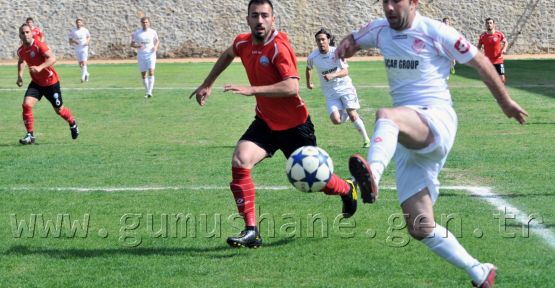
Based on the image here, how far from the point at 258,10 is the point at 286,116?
1.05 metres

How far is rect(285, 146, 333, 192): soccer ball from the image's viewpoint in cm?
612

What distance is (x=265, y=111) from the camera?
28.2 ft

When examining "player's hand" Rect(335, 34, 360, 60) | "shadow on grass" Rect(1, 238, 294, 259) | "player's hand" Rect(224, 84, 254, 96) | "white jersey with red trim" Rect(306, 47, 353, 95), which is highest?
"player's hand" Rect(335, 34, 360, 60)

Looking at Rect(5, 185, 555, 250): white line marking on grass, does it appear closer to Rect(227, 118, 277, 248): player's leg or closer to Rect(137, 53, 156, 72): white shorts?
Rect(227, 118, 277, 248): player's leg

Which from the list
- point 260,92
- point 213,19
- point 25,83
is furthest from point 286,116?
point 213,19

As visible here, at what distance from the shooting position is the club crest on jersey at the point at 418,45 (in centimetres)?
636

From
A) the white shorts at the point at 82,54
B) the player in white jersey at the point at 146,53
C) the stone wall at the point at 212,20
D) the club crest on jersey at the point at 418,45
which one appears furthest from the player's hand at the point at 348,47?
the stone wall at the point at 212,20

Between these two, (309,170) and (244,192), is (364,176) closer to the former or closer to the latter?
(309,170)

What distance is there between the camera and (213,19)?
50.0 meters

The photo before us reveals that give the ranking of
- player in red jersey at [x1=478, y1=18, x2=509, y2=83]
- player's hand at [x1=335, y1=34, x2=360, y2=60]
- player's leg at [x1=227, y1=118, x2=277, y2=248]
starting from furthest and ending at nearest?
player in red jersey at [x1=478, y1=18, x2=509, y2=83] < player's leg at [x1=227, y1=118, x2=277, y2=248] < player's hand at [x1=335, y1=34, x2=360, y2=60]

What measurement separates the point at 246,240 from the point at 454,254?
222 cm

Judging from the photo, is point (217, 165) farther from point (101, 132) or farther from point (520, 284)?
point (520, 284)

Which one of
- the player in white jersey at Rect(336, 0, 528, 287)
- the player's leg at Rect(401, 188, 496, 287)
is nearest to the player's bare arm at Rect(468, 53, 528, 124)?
the player in white jersey at Rect(336, 0, 528, 287)

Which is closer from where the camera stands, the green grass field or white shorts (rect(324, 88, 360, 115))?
the green grass field
